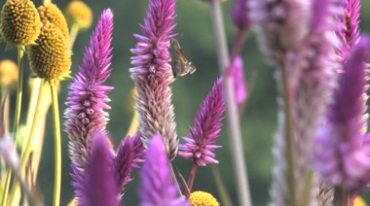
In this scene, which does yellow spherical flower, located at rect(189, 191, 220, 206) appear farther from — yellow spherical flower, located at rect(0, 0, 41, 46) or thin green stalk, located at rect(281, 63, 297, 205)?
thin green stalk, located at rect(281, 63, 297, 205)

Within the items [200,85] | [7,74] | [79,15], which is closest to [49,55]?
[7,74]

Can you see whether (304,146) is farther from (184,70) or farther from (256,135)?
(256,135)

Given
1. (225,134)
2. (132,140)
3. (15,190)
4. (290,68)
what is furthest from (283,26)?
(225,134)

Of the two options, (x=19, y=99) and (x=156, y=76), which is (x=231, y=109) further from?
(x=19, y=99)

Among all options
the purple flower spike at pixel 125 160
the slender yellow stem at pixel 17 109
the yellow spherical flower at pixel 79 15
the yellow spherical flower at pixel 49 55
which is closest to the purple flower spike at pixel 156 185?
the purple flower spike at pixel 125 160

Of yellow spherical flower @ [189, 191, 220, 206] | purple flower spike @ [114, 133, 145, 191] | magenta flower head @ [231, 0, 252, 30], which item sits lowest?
yellow spherical flower @ [189, 191, 220, 206]

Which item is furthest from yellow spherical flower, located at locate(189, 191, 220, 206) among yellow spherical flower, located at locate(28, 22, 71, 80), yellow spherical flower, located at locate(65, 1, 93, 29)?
yellow spherical flower, located at locate(65, 1, 93, 29)
